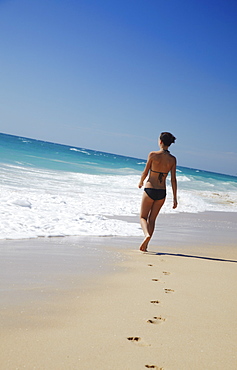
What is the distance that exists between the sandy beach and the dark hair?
5.47 ft

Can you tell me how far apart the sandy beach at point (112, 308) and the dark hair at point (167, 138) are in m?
1.67

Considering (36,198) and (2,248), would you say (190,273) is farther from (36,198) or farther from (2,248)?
(36,198)

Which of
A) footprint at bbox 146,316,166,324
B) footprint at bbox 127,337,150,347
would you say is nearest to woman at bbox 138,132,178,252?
footprint at bbox 146,316,166,324

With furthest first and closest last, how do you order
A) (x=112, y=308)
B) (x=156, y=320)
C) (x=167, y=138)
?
(x=167, y=138) → (x=112, y=308) → (x=156, y=320)

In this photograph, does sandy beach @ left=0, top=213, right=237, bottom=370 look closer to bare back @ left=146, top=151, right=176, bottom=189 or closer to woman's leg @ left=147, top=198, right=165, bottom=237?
woman's leg @ left=147, top=198, right=165, bottom=237

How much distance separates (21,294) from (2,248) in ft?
5.29

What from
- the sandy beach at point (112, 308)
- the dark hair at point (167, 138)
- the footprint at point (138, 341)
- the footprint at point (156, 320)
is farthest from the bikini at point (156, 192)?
the footprint at point (138, 341)

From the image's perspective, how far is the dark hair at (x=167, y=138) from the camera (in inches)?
206

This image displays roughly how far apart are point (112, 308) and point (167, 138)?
124 inches

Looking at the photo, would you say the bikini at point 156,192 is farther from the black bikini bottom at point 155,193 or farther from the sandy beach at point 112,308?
the sandy beach at point 112,308

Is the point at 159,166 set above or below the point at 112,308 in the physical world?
above

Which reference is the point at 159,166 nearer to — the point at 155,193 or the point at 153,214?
the point at 155,193

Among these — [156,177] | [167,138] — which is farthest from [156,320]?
[167,138]

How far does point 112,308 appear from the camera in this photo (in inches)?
106
